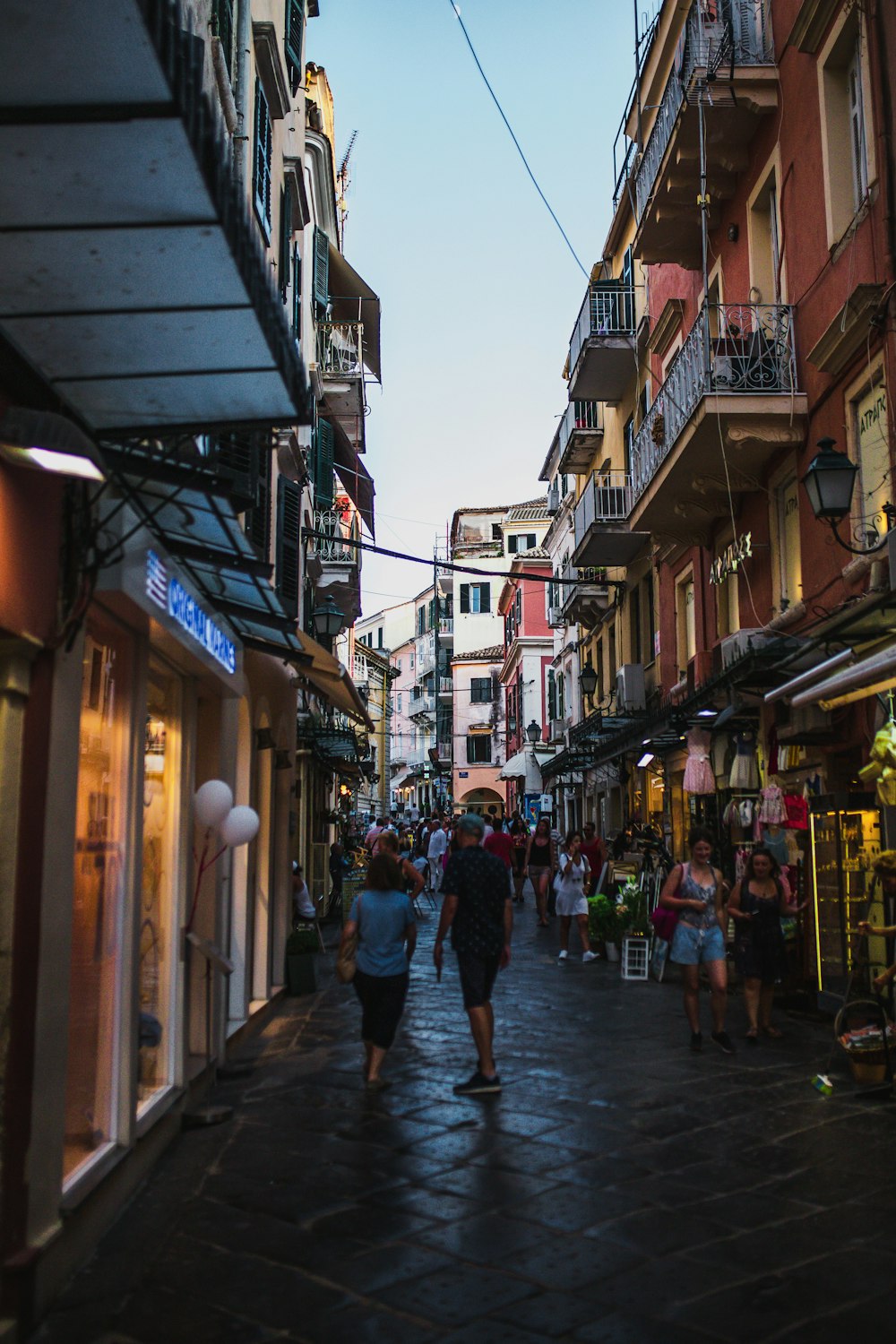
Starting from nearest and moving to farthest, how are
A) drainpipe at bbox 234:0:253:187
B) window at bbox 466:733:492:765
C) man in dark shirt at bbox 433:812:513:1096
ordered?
man in dark shirt at bbox 433:812:513:1096 < drainpipe at bbox 234:0:253:187 < window at bbox 466:733:492:765

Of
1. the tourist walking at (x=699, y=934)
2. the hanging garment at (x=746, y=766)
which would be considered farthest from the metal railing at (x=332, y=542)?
the tourist walking at (x=699, y=934)

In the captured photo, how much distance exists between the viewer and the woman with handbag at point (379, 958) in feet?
28.0

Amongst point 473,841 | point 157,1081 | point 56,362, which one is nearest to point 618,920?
point 473,841

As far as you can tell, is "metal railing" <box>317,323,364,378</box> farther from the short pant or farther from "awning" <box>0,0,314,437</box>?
"awning" <box>0,0,314,437</box>

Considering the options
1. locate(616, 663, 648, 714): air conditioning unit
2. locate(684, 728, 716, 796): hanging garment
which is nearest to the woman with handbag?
locate(684, 728, 716, 796): hanging garment

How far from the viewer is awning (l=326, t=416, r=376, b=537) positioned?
26922 mm

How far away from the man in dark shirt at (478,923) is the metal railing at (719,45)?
1054cm

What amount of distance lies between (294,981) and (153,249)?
10739 millimetres

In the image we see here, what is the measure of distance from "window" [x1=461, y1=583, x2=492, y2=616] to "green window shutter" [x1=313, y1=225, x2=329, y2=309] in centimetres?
4897

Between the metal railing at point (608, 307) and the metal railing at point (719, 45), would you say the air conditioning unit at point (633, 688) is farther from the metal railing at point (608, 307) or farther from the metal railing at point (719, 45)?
the metal railing at point (719, 45)

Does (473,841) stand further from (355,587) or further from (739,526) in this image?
(355,587)

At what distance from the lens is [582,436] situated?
30391 millimetres

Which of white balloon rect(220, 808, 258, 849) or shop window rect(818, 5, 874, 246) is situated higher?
shop window rect(818, 5, 874, 246)

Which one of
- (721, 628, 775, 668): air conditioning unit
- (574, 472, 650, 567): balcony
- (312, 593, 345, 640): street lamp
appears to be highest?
(574, 472, 650, 567): balcony
